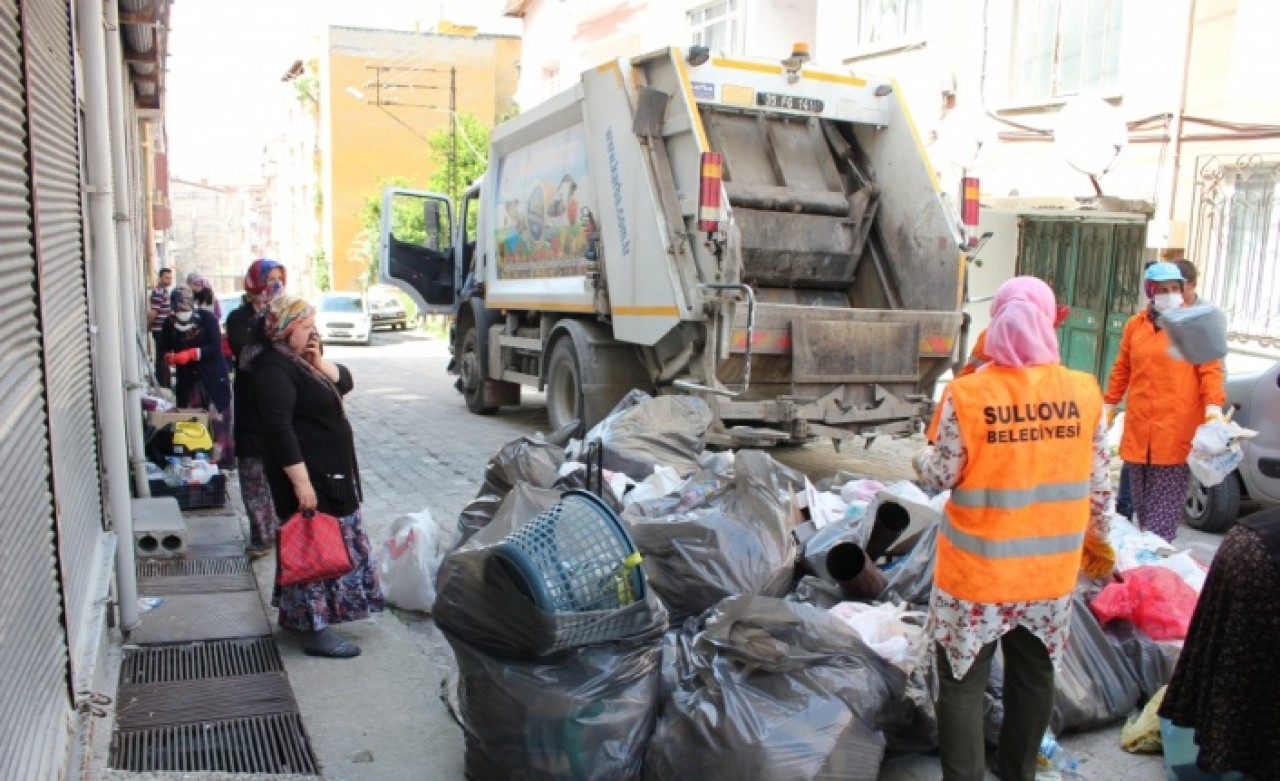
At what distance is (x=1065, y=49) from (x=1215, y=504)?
224 inches

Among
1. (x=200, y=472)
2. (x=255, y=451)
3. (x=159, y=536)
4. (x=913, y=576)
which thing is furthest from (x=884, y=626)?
(x=200, y=472)

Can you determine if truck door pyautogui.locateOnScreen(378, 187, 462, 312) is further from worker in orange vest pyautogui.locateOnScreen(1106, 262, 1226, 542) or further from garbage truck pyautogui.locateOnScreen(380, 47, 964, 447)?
worker in orange vest pyautogui.locateOnScreen(1106, 262, 1226, 542)

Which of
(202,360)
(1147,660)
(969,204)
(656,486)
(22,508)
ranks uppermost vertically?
(969,204)

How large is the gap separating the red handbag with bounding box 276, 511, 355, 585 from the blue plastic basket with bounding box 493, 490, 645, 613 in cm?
122

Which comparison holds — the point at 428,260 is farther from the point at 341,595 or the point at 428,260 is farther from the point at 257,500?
the point at 341,595

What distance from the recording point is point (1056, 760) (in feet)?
10.3

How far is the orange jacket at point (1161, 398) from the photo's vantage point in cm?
477

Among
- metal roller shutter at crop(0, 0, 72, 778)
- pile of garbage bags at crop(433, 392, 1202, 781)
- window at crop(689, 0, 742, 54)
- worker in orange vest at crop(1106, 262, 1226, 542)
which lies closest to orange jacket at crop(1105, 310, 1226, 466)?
worker in orange vest at crop(1106, 262, 1226, 542)

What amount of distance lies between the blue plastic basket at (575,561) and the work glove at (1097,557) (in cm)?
133

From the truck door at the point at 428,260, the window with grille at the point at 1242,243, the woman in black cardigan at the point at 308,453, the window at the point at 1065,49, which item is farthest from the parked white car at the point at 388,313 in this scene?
the woman in black cardigan at the point at 308,453

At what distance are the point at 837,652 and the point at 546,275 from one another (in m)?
6.15

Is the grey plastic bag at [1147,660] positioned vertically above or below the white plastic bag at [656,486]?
below

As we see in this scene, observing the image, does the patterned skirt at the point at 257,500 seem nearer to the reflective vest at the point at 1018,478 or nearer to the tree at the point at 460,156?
the reflective vest at the point at 1018,478

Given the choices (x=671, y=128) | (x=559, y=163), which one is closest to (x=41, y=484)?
(x=671, y=128)
